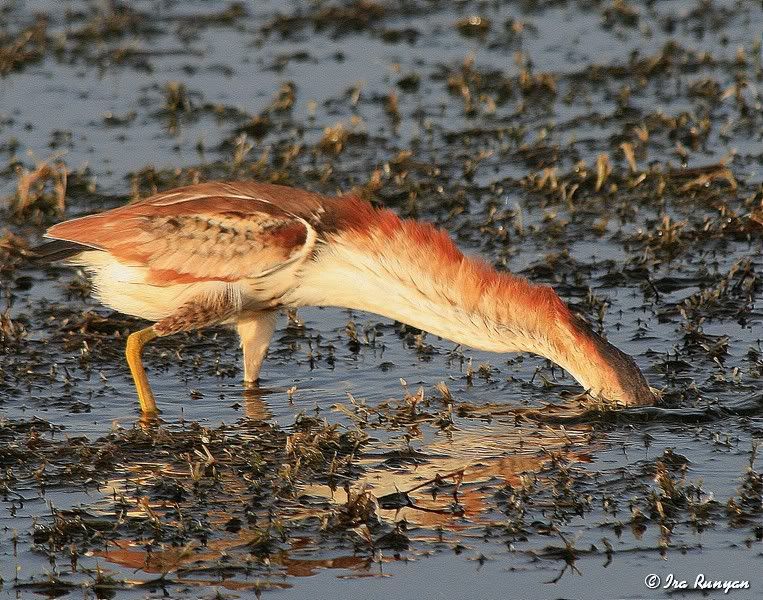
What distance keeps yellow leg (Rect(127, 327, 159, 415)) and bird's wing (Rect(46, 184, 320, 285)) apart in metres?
0.32

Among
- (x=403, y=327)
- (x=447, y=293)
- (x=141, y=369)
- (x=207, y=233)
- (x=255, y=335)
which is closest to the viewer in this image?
(x=447, y=293)

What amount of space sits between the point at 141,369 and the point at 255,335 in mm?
609

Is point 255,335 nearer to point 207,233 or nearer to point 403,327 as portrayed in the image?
point 207,233

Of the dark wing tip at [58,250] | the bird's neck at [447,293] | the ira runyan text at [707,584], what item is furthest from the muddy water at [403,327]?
the dark wing tip at [58,250]

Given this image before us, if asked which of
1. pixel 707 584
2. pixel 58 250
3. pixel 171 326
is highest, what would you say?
pixel 58 250

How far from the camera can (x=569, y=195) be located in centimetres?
1044

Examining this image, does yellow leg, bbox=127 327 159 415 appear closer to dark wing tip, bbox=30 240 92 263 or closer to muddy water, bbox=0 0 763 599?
muddy water, bbox=0 0 763 599

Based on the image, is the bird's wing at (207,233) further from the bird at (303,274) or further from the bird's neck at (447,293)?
the bird's neck at (447,293)

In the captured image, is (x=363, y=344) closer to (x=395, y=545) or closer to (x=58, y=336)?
(x=58, y=336)

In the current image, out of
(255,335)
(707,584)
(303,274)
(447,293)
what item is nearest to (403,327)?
(255,335)

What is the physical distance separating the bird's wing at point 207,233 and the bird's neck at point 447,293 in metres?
0.21

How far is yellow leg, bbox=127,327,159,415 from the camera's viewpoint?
7543 millimetres

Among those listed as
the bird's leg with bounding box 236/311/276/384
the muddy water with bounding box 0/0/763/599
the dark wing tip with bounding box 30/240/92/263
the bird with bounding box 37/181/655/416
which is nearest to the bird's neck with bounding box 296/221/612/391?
the bird with bounding box 37/181/655/416

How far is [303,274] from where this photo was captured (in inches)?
286
